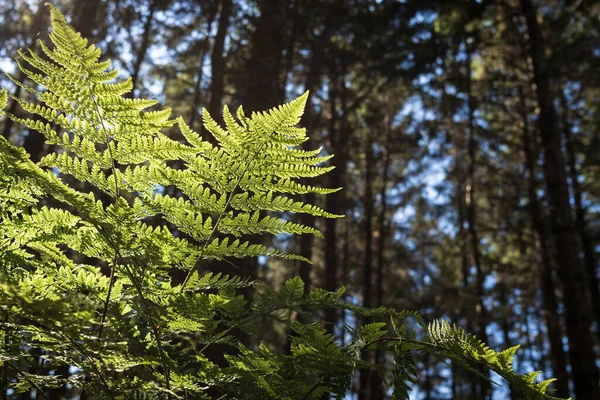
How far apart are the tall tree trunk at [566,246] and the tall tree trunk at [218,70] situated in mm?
5521


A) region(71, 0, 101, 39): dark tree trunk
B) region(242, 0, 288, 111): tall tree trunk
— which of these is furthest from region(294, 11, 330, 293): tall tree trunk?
region(71, 0, 101, 39): dark tree trunk

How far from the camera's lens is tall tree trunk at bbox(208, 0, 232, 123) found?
21.8ft

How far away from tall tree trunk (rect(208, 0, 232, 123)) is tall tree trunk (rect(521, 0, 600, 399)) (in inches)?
217

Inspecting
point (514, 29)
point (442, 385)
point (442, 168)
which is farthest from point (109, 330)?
point (442, 385)

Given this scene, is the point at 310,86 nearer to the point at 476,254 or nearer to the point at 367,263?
the point at 367,263

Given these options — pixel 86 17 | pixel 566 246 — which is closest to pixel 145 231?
pixel 566 246

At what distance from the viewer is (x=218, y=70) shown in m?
6.92

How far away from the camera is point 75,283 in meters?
1.64

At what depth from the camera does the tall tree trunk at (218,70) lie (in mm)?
6656

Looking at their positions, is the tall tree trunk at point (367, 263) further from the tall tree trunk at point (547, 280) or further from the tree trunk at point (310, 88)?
the tall tree trunk at point (547, 280)

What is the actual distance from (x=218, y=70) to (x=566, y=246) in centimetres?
596

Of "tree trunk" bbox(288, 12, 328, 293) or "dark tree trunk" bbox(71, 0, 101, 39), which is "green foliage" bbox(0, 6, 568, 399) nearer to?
"dark tree trunk" bbox(71, 0, 101, 39)

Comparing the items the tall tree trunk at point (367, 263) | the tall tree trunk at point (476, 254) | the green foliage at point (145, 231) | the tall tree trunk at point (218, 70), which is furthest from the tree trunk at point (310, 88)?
the green foliage at point (145, 231)

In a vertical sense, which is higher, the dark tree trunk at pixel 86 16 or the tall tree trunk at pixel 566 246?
the dark tree trunk at pixel 86 16
